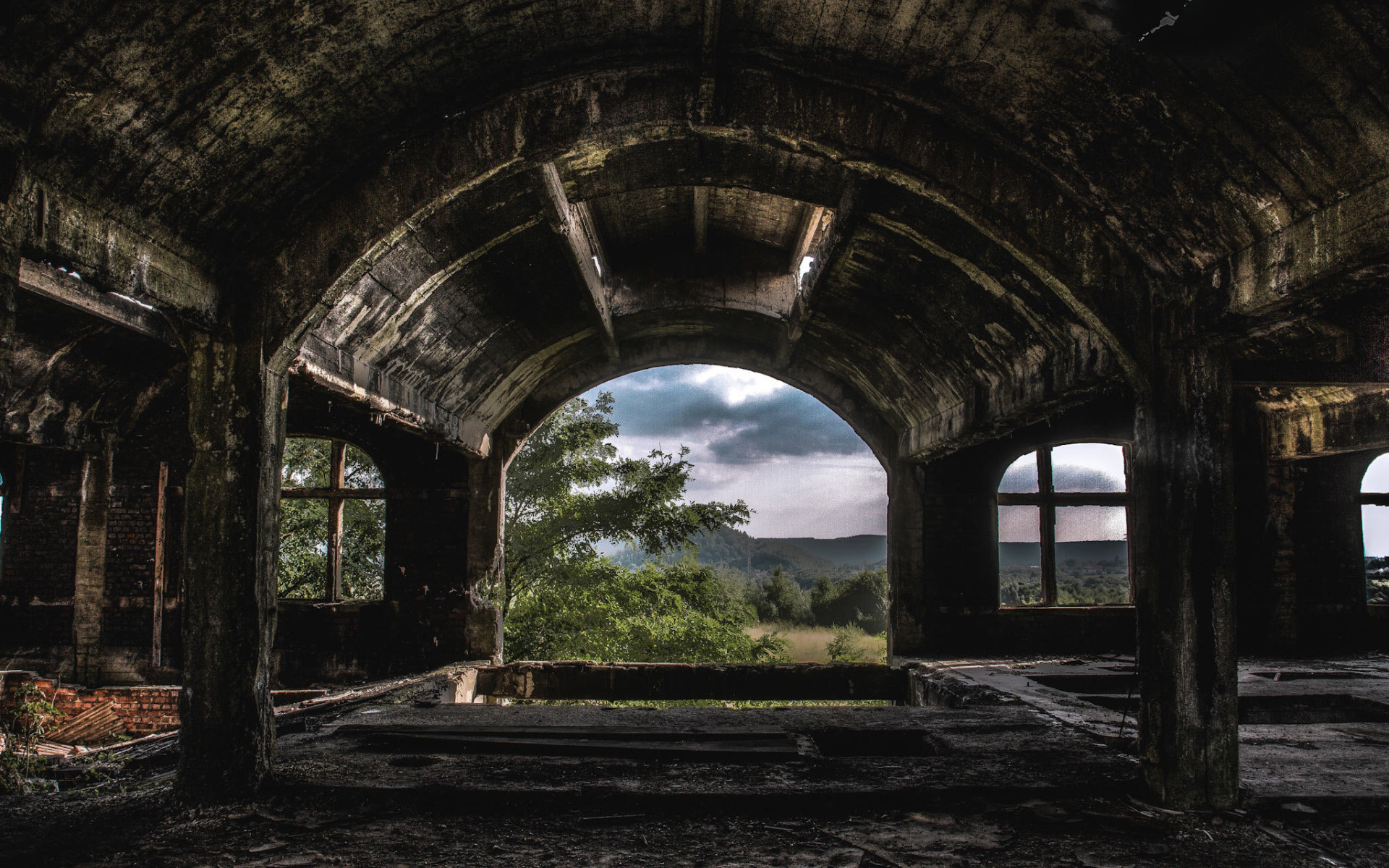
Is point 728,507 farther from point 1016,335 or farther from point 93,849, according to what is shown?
point 93,849

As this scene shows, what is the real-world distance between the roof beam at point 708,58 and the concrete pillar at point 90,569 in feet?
32.2

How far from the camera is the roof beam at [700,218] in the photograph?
7.39 metres

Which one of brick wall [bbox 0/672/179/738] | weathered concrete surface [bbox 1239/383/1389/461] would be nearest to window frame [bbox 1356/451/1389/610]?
weathered concrete surface [bbox 1239/383/1389/461]

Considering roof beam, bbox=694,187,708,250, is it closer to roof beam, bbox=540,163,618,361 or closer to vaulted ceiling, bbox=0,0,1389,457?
roof beam, bbox=540,163,618,361

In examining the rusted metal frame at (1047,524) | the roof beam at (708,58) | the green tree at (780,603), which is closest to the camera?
the roof beam at (708,58)

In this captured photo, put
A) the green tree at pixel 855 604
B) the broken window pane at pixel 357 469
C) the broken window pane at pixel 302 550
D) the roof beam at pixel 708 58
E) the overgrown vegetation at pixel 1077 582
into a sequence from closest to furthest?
the roof beam at pixel 708 58 < the broken window pane at pixel 302 550 < the broken window pane at pixel 357 469 < the overgrown vegetation at pixel 1077 582 < the green tree at pixel 855 604

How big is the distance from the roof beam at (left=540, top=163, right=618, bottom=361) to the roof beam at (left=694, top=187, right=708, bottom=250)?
3.35 feet

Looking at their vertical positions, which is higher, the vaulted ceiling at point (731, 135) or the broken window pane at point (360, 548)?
the vaulted ceiling at point (731, 135)

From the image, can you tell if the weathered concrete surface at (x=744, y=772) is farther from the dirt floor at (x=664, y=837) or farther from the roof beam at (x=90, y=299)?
the roof beam at (x=90, y=299)

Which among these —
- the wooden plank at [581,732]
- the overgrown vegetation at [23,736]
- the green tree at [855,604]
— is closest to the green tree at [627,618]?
the overgrown vegetation at [23,736]

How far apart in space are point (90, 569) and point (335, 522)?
9.47ft

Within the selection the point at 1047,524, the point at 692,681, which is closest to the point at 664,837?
the point at 692,681

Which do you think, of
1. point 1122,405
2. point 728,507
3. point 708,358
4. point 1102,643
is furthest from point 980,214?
point 728,507

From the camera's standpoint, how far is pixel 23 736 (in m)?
7.98
